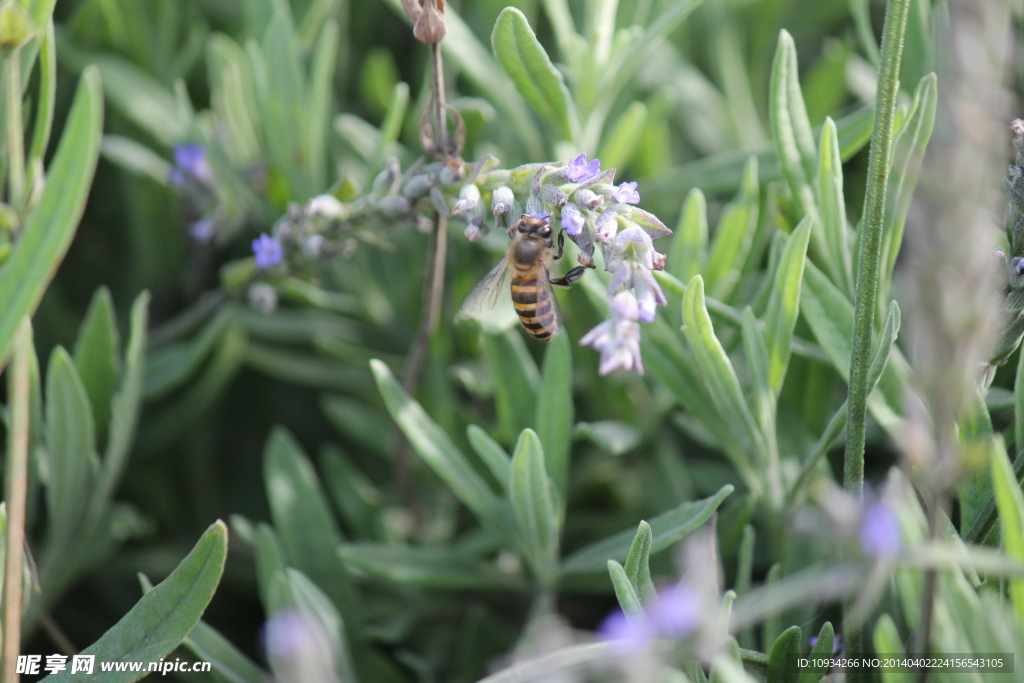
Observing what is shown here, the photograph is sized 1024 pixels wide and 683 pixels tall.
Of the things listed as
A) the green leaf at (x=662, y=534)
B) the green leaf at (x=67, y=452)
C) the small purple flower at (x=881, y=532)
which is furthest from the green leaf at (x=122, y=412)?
the small purple flower at (x=881, y=532)

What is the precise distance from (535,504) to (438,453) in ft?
0.59

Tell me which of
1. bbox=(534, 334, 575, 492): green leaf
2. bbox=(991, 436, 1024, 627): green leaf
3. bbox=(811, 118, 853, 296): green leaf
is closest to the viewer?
bbox=(991, 436, 1024, 627): green leaf

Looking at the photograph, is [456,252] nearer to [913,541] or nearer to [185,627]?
[185,627]

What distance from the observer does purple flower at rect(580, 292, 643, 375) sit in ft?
2.82

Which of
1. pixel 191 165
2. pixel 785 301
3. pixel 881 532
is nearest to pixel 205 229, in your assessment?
pixel 191 165

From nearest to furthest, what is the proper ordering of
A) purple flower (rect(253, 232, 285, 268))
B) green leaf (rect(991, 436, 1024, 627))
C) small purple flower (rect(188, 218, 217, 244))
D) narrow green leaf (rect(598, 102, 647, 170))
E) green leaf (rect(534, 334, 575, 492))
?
green leaf (rect(991, 436, 1024, 627)), green leaf (rect(534, 334, 575, 492)), purple flower (rect(253, 232, 285, 268)), narrow green leaf (rect(598, 102, 647, 170)), small purple flower (rect(188, 218, 217, 244))

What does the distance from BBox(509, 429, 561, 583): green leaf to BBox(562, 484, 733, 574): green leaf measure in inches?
1.7

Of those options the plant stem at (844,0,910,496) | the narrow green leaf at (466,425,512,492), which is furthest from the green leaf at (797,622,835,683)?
the narrow green leaf at (466,425,512,492)

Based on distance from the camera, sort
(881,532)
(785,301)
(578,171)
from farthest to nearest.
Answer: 1. (785,301)
2. (578,171)
3. (881,532)

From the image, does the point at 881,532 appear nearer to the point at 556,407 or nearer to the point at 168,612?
the point at 556,407

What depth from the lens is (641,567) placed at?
930 millimetres

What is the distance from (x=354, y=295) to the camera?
1685 millimetres

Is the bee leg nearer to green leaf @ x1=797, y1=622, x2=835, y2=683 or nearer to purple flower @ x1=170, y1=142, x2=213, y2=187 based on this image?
green leaf @ x1=797, y1=622, x2=835, y2=683

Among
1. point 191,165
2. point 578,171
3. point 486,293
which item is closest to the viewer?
point 578,171
